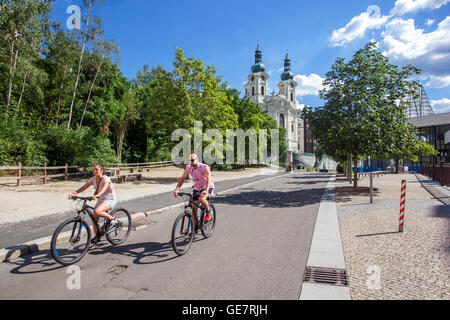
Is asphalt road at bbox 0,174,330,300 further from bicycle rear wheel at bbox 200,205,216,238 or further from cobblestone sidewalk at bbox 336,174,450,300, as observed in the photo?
cobblestone sidewalk at bbox 336,174,450,300

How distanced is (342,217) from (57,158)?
21.9 metres

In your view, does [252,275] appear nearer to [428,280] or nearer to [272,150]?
[428,280]

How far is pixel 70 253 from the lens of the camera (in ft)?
15.3

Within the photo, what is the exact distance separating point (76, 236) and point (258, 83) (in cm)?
9224

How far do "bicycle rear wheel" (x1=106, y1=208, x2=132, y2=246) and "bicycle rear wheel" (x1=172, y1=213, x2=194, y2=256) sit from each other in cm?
148

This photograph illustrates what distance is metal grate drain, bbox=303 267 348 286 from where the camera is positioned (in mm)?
3664

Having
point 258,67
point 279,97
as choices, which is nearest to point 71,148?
point 279,97

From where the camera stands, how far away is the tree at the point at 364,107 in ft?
41.6

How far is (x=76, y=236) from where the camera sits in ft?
15.4

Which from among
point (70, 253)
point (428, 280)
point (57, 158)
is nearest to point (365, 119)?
point (428, 280)

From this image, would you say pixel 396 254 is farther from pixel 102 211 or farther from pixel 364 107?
pixel 364 107

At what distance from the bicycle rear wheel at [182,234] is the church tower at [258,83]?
88470mm

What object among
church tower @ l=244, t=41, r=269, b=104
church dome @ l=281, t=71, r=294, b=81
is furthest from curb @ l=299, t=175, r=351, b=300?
church dome @ l=281, t=71, r=294, b=81

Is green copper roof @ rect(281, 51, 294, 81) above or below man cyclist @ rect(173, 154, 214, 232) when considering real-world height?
above
